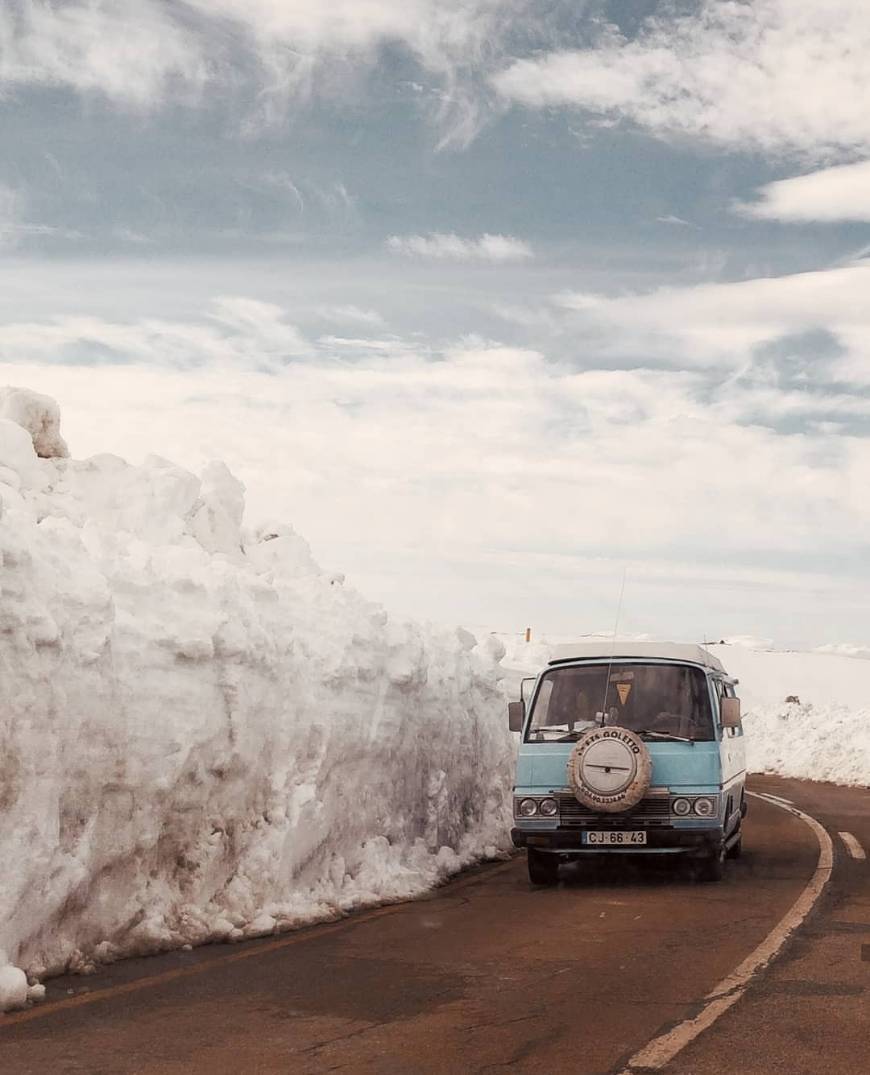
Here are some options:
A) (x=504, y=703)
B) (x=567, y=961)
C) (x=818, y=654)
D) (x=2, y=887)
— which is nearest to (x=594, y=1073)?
(x=567, y=961)

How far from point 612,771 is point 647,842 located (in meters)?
0.86

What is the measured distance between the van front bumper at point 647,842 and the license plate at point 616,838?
3 centimetres

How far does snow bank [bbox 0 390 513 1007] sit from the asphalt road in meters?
0.52

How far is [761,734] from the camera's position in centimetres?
3869

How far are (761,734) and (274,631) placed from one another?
3027 cm

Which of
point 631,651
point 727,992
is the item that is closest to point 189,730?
point 727,992

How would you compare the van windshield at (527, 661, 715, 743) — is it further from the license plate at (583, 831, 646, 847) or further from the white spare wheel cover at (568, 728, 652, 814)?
the license plate at (583, 831, 646, 847)

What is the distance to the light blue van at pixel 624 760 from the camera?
12.0 m

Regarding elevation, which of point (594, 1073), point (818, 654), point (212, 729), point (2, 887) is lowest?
point (594, 1073)

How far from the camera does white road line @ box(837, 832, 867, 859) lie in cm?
1433

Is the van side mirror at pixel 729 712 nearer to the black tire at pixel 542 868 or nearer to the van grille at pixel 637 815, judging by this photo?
the van grille at pixel 637 815

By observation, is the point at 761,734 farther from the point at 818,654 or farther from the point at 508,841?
the point at 818,654

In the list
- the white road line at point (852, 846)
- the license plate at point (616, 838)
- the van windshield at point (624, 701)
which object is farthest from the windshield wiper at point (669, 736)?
the white road line at point (852, 846)

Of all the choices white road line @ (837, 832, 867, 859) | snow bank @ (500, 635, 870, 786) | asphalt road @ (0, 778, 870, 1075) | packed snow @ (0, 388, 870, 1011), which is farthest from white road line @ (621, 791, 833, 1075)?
snow bank @ (500, 635, 870, 786)
